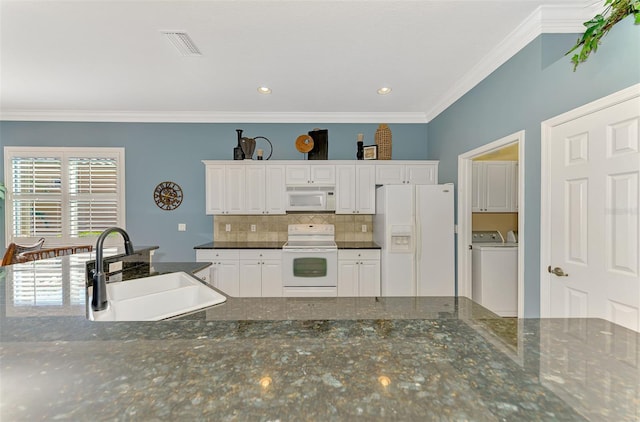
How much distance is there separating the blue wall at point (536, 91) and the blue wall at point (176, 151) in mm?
1536

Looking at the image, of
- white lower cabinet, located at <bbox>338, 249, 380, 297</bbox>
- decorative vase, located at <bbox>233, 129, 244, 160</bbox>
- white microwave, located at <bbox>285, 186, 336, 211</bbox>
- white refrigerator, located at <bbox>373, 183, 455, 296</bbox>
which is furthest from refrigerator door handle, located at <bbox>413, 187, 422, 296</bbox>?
decorative vase, located at <bbox>233, 129, 244, 160</bbox>

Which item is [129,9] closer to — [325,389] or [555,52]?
[325,389]

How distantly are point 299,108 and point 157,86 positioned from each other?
1.68m

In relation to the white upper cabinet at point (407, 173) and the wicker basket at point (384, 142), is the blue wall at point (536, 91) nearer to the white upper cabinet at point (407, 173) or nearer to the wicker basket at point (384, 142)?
the white upper cabinet at point (407, 173)

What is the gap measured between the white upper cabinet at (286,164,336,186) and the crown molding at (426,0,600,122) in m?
1.96

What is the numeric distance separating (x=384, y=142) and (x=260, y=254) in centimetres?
225

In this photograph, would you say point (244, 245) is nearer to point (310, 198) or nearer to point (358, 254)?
point (310, 198)

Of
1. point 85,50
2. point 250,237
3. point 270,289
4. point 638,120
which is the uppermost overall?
point 85,50

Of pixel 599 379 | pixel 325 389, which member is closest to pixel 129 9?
pixel 325 389

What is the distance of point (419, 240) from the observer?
3.28 metres

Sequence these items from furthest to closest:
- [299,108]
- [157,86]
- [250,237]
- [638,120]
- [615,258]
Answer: [250,237] → [299,108] → [157,86] → [615,258] → [638,120]

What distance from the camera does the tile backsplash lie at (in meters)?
4.07

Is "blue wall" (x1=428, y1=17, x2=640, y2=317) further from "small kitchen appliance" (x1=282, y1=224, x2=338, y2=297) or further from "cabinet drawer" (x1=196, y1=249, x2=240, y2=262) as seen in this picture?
"cabinet drawer" (x1=196, y1=249, x2=240, y2=262)

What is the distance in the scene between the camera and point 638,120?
143 cm
